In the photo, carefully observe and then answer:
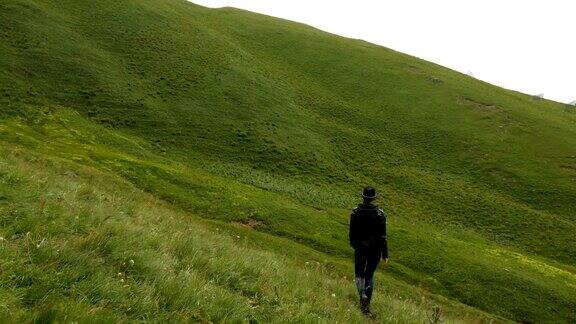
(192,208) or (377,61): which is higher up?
(377,61)

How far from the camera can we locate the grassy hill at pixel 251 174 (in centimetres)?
845

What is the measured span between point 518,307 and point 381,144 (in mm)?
37209

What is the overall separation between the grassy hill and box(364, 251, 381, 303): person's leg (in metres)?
0.76

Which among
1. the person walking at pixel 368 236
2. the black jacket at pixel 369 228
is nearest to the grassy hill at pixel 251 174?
the person walking at pixel 368 236

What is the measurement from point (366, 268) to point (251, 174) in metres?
36.9

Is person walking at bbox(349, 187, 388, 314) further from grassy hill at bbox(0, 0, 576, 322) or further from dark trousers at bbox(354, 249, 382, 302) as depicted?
grassy hill at bbox(0, 0, 576, 322)

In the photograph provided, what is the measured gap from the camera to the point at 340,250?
34750 millimetres

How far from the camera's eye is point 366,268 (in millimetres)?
14594

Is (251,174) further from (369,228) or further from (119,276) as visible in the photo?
(119,276)

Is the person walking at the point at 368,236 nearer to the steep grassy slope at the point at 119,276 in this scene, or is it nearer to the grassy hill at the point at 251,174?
the grassy hill at the point at 251,174

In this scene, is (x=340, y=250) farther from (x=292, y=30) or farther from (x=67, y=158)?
(x=292, y=30)

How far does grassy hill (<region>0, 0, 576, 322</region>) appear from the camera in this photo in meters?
8.45

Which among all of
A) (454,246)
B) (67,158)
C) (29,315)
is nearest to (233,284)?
(29,315)

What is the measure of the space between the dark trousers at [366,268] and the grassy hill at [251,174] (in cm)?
66
